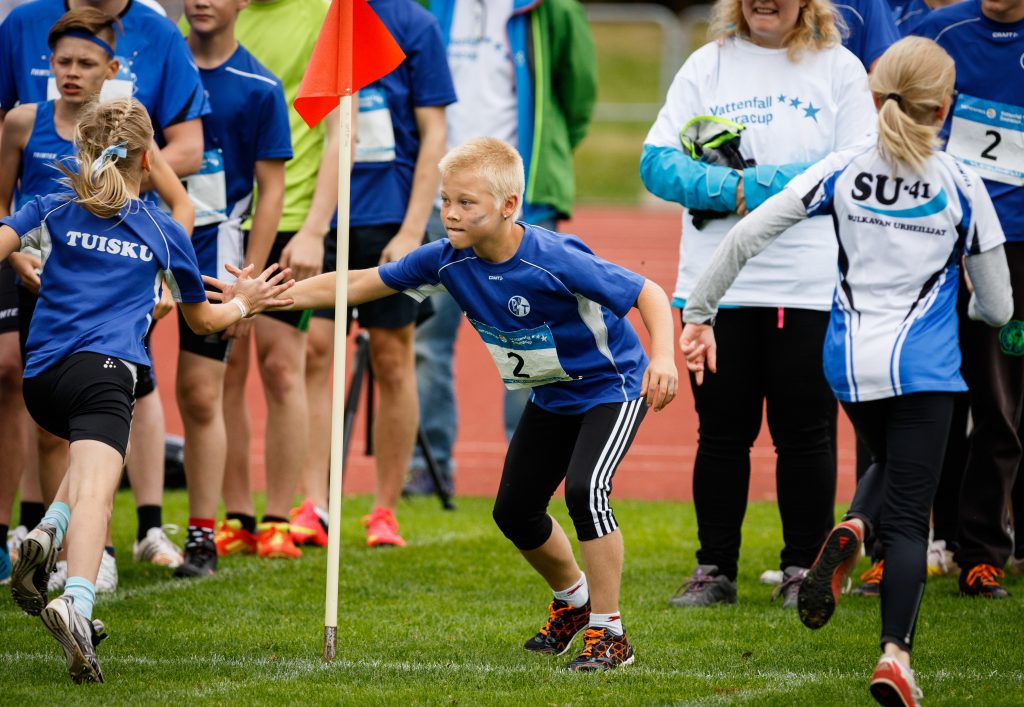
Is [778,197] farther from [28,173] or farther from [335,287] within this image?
[28,173]

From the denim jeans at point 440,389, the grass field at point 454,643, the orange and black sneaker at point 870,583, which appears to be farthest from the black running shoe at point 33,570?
the denim jeans at point 440,389

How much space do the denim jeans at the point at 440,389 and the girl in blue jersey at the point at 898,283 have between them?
15.4 feet

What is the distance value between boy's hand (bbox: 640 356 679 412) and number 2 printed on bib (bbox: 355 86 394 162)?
3.12 meters

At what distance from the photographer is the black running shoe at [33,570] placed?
4.70 meters

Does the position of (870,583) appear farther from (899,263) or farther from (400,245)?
(400,245)

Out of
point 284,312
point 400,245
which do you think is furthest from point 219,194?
point 400,245

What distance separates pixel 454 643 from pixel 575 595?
448 mm

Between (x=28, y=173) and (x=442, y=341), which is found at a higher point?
(x=28, y=173)

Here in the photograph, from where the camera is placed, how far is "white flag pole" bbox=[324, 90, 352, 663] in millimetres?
4922

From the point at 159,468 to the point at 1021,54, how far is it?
13.4 feet

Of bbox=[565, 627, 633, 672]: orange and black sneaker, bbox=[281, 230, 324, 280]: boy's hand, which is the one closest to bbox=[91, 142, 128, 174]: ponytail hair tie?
bbox=[281, 230, 324, 280]: boy's hand

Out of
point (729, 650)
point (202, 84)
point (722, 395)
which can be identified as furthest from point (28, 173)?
point (729, 650)

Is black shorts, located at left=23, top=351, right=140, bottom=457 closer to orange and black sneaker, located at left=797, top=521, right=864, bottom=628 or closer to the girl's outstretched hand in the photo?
the girl's outstretched hand

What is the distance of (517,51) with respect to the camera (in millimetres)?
8680
